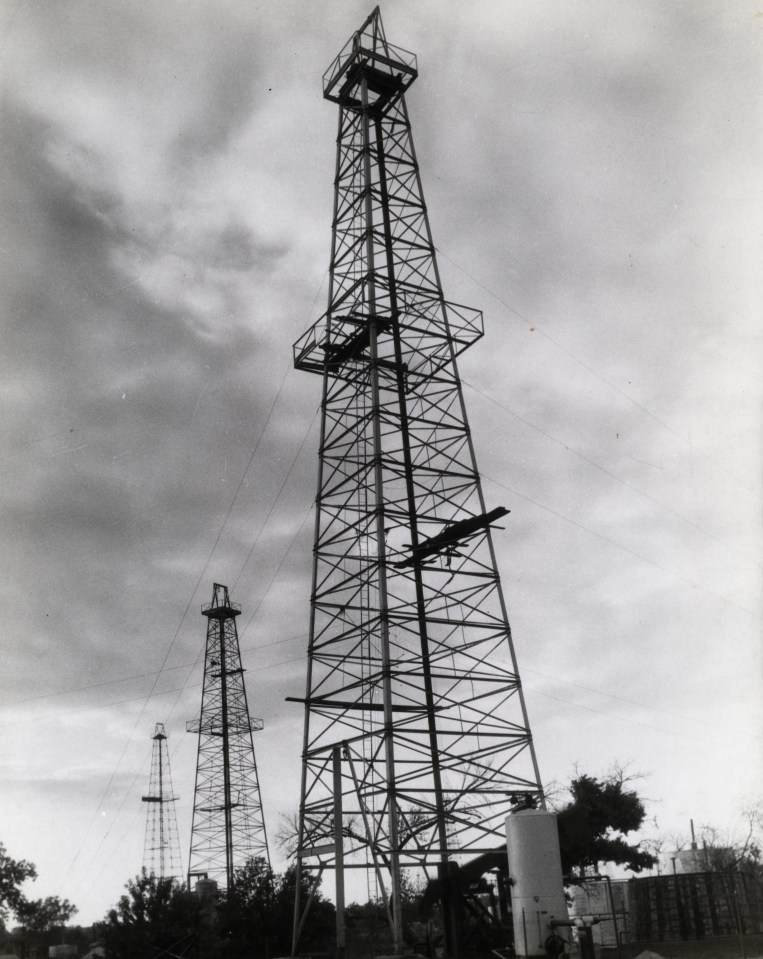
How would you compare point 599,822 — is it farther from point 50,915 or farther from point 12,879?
point 50,915

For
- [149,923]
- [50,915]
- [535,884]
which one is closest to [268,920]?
[149,923]

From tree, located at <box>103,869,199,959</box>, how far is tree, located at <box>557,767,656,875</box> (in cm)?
1109

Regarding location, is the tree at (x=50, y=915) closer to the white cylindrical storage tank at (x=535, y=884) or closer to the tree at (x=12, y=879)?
the tree at (x=12, y=879)

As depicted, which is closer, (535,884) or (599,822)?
(535,884)

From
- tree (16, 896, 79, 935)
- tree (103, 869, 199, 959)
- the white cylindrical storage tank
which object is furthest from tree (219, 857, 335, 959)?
tree (16, 896, 79, 935)

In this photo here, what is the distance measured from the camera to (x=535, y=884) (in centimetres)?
1661

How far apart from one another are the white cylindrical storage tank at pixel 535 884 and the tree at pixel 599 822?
1115 cm

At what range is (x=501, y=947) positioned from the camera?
18.3m

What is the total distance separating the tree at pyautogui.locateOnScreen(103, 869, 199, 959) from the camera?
86.3 ft

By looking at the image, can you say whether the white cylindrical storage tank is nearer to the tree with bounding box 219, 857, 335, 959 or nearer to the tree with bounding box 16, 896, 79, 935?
the tree with bounding box 219, 857, 335, 959

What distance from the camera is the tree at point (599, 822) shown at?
27.7 meters

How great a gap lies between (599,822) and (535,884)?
12.5 metres

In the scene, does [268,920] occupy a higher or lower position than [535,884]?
lower

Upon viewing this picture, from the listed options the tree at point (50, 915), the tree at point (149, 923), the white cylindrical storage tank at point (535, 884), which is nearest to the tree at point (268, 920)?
the tree at point (149, 923)
